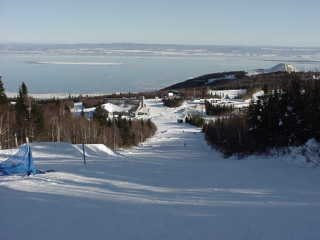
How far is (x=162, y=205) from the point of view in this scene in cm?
1018

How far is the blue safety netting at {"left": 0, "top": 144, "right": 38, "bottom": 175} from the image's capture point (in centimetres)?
1468

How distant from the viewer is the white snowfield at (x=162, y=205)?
320 inches

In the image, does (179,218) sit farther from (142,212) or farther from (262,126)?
(262,126)

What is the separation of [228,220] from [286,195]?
3.04 m

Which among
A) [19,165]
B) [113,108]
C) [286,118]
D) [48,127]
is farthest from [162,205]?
[113,108]

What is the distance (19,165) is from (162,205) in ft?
22.9

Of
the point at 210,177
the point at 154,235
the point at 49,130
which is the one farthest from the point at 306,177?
the point at 49,130

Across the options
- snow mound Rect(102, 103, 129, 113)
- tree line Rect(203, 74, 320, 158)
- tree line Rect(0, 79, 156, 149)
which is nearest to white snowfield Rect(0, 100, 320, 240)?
tree line Rect(203, 74, 320, 158)

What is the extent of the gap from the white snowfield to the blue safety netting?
859mm

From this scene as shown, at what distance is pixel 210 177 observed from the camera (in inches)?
588

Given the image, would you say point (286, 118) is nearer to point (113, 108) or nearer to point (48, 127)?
point (48, 127)

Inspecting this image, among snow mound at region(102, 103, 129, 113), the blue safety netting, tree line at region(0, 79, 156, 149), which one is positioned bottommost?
snow mound at region(102, 103, 129, 113)

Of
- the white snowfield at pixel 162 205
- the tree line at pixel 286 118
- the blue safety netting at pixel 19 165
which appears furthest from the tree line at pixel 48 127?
the white snowfield at pixel 162 205

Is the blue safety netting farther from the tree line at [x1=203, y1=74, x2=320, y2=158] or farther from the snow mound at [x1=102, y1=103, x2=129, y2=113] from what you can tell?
the snow mound at [x1=102, y1=103, x2=129, y2=113]
